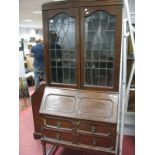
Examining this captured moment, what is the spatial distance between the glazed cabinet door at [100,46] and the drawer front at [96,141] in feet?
1.74

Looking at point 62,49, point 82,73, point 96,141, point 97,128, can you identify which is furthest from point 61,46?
point 96,141

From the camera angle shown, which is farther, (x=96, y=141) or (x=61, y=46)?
(x=61, y=46)

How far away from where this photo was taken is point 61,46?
2.20 meters

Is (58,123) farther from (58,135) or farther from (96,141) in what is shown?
(96,141)

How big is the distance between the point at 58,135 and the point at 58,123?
0.14 metres

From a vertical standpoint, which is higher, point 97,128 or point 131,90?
point 131,90

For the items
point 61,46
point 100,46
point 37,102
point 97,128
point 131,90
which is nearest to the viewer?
point 97,128

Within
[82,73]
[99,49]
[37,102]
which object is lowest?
[37,102]

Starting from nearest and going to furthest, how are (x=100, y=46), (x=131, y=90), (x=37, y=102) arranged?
1. (x=100, y=46)
2. (x=131, y=90)
3. (x=37, y=102)

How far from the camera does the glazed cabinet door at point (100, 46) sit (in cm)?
190

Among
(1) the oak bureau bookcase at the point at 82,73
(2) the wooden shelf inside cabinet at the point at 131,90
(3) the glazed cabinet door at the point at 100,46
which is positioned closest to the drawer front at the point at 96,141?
(1) the oak bureau bookcase at the point at 82,73
